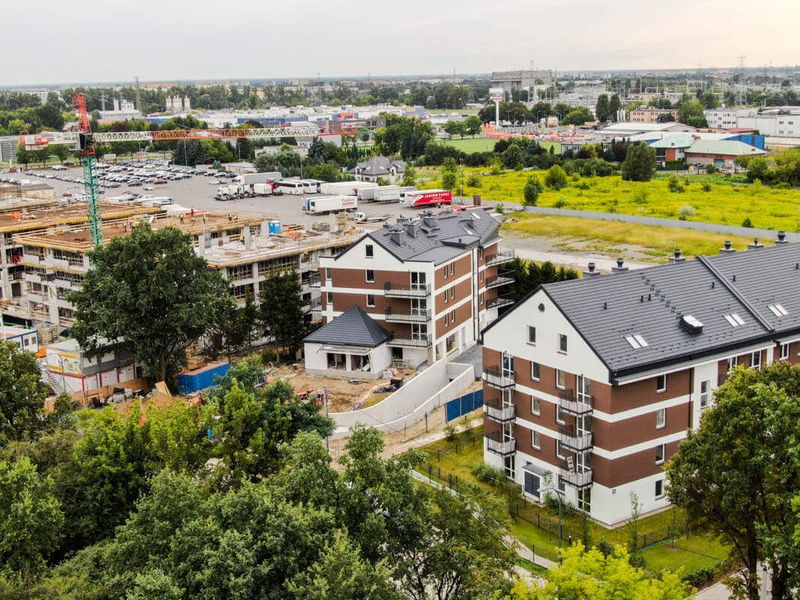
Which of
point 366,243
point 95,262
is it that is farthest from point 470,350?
point 95,262

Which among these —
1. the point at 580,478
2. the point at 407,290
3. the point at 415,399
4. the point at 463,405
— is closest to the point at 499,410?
the point at 580,478

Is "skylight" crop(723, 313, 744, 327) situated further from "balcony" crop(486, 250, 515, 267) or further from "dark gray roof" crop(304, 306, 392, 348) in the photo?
"balcony" crop(486, 250, 515, 267)

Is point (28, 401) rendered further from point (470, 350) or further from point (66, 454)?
point (470, 350)

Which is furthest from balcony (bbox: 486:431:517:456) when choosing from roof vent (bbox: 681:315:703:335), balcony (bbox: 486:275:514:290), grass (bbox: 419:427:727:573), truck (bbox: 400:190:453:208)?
truck (bbox: 400:190:453:208)

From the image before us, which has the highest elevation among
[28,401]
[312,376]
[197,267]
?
[197,267]

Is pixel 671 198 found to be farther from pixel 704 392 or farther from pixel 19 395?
pixel 19 395

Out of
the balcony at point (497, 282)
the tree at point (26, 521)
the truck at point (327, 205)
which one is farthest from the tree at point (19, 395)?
the truck at point (327, 205)

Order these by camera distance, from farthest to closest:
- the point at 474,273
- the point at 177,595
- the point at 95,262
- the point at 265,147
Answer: the point at 265,147 → the point at 474,273 → the point at 95,262 → the point at 177,595
